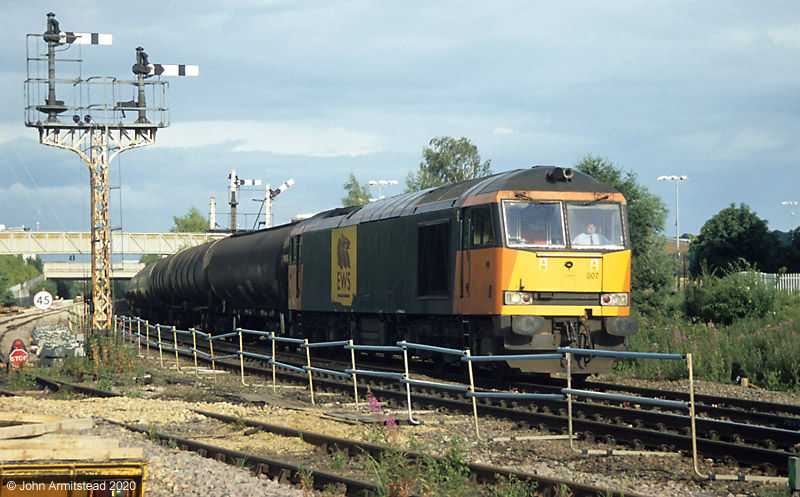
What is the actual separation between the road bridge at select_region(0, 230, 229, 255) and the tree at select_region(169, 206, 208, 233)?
188 feet

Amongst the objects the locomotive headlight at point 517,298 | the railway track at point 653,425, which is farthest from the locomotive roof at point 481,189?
the railway track at point 653,425

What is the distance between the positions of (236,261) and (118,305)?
1891 inches

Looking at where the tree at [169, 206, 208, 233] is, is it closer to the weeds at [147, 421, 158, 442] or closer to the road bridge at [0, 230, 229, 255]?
the road bridge at [0, 230, 229, 255]

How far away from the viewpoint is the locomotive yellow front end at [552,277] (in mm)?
13930

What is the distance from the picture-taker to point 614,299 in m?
14.6

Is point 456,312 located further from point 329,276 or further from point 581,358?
point 329,276

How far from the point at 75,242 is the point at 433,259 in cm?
5168

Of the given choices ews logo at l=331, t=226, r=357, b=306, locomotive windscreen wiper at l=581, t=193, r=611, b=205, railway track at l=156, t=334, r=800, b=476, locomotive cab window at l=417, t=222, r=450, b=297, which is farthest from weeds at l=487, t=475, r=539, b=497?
ews logo at l=331, t=226, r=357, b=306

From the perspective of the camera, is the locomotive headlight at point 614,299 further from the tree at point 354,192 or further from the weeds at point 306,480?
the tree at point 354,192

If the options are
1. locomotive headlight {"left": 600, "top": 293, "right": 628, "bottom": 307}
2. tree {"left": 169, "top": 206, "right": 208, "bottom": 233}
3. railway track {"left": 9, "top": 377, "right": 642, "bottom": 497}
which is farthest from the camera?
tree {"left": 169, "top": 206, "right": 208, "bottom": 233}

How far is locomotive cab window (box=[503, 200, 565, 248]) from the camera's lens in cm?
1413

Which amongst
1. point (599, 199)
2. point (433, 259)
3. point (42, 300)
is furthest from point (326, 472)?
point (42, 300)

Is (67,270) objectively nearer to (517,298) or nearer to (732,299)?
(732,299)

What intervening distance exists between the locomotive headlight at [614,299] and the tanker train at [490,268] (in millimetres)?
20
